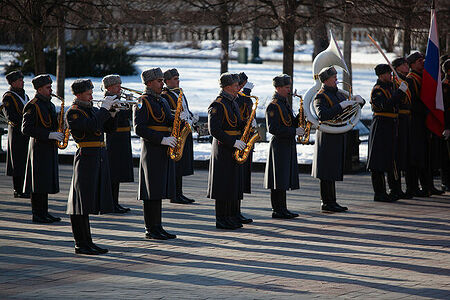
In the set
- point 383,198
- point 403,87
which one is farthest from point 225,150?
point 383,198

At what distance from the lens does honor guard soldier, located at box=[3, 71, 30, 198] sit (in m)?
13.3

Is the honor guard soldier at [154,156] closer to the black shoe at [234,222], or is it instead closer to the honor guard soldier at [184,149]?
the black shoe at [234,222]

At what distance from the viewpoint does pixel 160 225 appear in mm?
10844

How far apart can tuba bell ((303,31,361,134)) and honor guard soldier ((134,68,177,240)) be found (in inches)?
101

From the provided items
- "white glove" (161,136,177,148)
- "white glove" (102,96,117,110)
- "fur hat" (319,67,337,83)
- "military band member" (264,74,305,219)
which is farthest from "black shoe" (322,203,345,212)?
"white glove" (102,96,117,110)

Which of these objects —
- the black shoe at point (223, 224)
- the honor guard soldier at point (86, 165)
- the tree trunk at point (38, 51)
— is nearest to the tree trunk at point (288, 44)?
the tree trunk at point (38, 51)

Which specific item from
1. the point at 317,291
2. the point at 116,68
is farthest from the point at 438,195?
the point at 116,68

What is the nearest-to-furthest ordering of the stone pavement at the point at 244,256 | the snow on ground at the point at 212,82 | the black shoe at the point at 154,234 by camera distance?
1. the stone pavement at the point at 244,256
2. the black shoe at the point at 154,234
3. the snow on ground at the point at 212,82

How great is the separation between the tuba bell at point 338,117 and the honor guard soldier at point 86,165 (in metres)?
3.59

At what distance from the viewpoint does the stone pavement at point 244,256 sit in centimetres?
826

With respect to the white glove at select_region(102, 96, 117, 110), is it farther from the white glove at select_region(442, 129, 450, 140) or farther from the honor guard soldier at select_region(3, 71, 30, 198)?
the white glove at select_region(442, 129, 450, 140)

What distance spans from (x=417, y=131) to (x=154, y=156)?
5.24m

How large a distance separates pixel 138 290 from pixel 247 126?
368 centimetres

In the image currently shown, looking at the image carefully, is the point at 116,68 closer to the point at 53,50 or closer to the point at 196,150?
the point at 53,50
